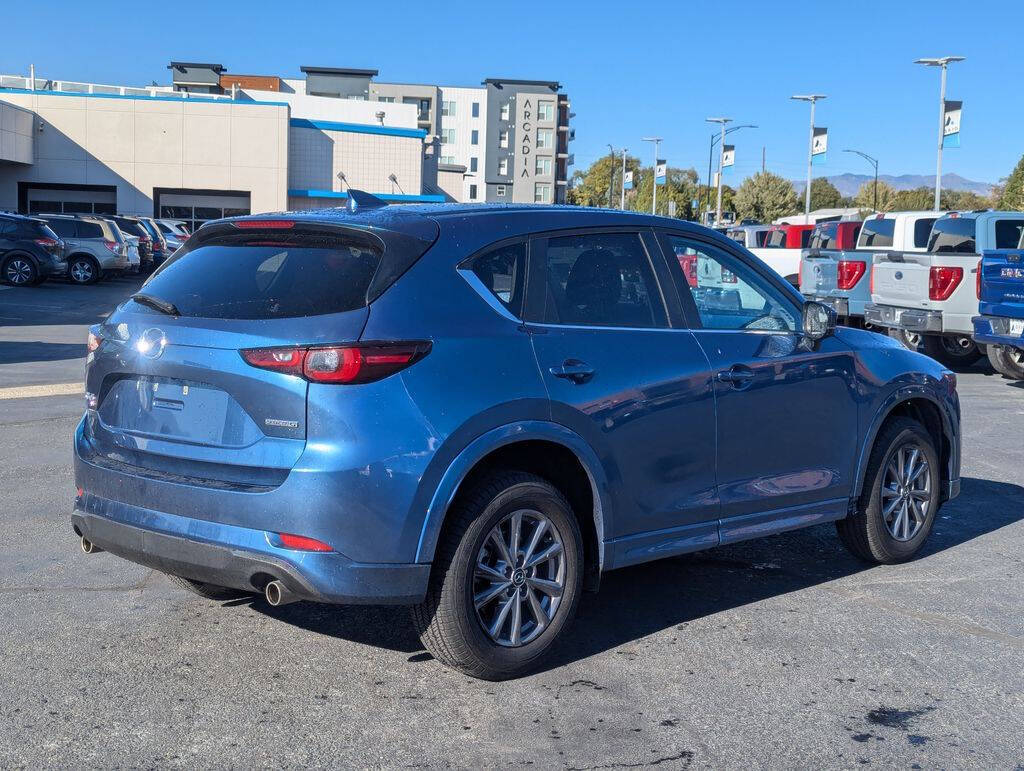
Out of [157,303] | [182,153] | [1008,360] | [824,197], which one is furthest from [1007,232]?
[824,197]

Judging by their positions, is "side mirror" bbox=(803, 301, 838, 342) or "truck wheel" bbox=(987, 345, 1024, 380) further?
"truck wheel" bbox=(987, 345, 1024, 380)

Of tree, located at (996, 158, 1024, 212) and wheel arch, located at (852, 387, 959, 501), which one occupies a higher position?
tree, located at (996, 158, 1024, 212)

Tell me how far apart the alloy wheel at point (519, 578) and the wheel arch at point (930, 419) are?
2.15m

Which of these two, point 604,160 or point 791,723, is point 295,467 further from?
point 604,160

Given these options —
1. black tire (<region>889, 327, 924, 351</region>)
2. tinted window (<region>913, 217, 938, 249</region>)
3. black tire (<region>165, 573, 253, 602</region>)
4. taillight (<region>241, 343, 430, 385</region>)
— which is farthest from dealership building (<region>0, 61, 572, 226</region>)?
taillight (<region>241, 343, 430, 385</region>)

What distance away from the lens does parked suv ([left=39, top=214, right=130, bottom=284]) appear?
33000 mm

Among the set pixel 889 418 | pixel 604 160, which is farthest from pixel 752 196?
pixel 889 418

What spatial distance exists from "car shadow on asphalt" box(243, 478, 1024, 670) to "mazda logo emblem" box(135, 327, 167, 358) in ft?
4.73

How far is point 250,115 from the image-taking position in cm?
5556

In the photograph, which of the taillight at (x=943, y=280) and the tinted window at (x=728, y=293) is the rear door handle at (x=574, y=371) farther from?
the taillight at (x=943, y=280)

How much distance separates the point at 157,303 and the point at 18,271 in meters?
28.4

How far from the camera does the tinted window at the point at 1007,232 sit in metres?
17.3

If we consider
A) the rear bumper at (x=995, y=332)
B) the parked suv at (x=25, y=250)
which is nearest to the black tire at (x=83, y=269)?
the parked suv at (x=25, y=250)

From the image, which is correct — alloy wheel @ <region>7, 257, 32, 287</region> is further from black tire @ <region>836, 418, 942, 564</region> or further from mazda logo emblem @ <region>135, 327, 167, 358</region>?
mazda logo emblem @ <region>135, 327, 167, 358</region>
